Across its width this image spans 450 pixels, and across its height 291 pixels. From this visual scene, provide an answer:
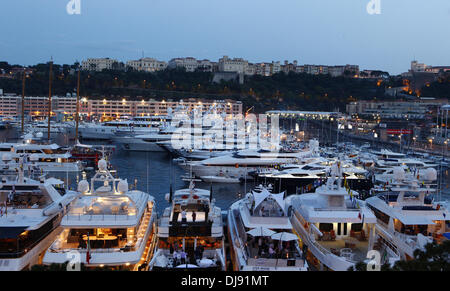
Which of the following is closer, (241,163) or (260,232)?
(260,232)

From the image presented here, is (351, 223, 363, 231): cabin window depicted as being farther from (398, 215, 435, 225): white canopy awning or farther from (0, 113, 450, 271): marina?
(398, 215, 435, 225): white canopy awning

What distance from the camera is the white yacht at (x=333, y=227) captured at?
9188 mm

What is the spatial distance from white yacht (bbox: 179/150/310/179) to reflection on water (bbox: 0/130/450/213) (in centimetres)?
71

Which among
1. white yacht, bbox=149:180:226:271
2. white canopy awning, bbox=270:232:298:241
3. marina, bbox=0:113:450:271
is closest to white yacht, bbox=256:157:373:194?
marina, bbox=0:113:450:271

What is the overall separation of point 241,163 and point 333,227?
13.2 m

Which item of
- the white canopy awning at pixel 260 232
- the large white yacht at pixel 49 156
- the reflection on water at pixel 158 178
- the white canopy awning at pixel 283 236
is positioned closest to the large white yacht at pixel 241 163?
the reflection on water at pixel 158 178

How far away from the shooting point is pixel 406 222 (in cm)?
933

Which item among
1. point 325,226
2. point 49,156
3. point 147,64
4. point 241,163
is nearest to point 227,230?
point 325,226

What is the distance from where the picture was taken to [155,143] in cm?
3412

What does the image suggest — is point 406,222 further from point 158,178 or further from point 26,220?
point 158,178

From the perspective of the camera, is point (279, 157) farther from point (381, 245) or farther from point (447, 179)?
point (381, 245)

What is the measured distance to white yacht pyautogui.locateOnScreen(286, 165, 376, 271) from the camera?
9.19 meters
